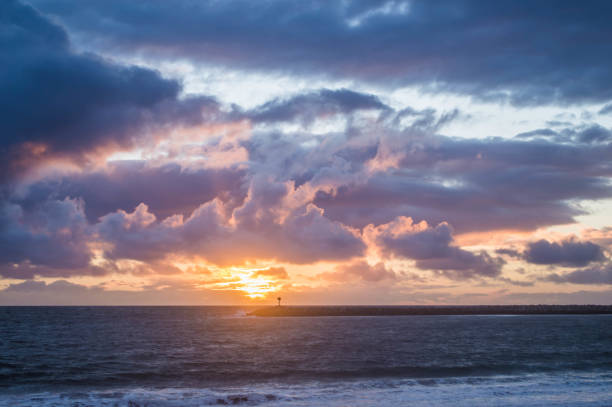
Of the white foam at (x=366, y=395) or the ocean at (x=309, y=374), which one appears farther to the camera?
the ocean at (x=309, y=374)

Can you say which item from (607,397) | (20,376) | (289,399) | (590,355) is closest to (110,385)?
(20,376)

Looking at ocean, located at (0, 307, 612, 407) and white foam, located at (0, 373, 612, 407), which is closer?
white foam, located at (0, 373, 612, 407)

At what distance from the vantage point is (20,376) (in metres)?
38.6

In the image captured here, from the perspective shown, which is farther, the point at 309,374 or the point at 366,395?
the point at 309,374

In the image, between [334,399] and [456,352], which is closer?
[334,399]

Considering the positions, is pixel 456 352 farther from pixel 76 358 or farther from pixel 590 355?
pixel 76 358

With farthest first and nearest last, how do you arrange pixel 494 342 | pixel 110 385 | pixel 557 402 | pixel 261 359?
pixel 494 342
pixel 261 359
pixel 110 385
pixel 557 402

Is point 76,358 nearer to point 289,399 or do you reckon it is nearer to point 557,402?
point 289,399

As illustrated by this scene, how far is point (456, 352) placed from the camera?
54.2 m

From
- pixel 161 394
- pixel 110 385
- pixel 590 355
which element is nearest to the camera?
pixel 161 394

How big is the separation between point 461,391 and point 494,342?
3792cm

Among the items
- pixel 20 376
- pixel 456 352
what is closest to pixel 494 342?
pixel 456 352

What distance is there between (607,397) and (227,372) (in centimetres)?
2792

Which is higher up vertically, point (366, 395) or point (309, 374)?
point (366, 395)
